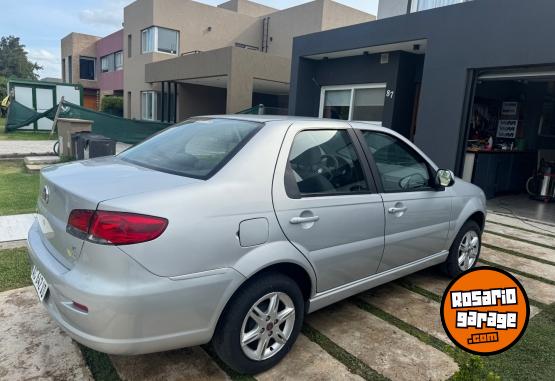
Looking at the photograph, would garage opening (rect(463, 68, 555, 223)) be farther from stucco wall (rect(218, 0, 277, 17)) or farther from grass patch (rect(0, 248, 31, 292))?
stucco wall (rect(218, 0, 277, 17))

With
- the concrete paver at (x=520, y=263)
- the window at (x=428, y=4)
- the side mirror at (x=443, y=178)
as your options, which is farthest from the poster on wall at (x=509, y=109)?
the side mirror at (x=443, y=178)

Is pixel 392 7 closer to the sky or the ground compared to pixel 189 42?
closer to the ground

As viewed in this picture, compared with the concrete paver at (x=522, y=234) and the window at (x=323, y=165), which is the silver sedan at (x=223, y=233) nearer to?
the window at (x=323, y=165)

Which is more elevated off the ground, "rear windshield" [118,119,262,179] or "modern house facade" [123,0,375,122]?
"modern house facade" [123,0,375,122]

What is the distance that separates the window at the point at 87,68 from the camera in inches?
1363

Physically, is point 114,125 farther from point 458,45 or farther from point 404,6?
point 458,45

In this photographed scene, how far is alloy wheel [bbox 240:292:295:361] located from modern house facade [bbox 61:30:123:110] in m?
30.9

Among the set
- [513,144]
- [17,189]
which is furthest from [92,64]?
[513,144]

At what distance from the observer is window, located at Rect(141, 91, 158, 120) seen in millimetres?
22156

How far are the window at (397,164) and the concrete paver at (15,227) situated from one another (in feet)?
12.9

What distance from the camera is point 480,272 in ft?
5.07

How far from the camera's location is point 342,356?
2803mm

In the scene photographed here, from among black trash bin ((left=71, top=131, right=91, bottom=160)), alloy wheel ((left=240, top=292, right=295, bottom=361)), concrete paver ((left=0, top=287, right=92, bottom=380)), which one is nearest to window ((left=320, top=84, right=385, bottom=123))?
black trash bin ((left=71, top=131, right=91, bottom=160))

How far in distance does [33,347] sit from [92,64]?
37.1 m
